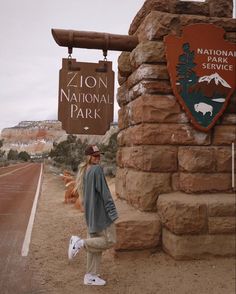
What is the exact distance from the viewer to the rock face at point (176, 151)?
17.2ft

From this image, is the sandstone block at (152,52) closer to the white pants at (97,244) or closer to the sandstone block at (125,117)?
the sandstone block at (125,117)

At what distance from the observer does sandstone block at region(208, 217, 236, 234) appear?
5.25m

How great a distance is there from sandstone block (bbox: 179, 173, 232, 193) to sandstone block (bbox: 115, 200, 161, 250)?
2.24ft

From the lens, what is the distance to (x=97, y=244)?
15.8 ft

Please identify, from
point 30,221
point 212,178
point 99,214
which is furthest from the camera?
point 30,221

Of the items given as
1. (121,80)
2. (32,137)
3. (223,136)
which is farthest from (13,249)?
(32,137)

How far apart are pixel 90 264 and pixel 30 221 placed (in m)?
5.54

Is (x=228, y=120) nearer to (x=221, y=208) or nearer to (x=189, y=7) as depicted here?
(x=221, y=208)

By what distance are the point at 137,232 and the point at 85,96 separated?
239cm

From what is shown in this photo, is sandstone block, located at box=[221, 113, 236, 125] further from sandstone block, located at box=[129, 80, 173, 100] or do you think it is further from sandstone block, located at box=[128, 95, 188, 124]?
sandstone block, located at box=[129, 80, 173, 100]

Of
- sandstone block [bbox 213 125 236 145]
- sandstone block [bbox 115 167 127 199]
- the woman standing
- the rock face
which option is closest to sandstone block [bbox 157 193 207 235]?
the rock face

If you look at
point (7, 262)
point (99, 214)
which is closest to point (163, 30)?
point (99, 214)

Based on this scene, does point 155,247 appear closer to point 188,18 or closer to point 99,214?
point 99,214

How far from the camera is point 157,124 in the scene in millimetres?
5629
